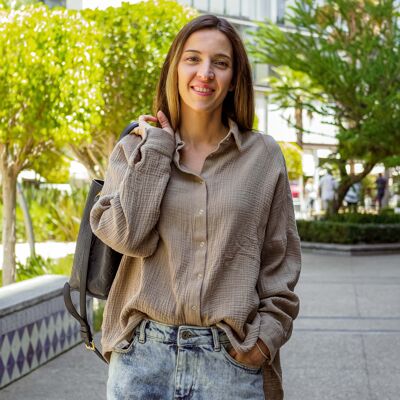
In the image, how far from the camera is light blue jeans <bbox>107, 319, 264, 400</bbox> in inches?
95.3

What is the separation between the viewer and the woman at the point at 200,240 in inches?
96.0

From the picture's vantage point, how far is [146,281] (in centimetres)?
250

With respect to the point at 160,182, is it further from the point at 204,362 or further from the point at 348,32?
the point at 348,32

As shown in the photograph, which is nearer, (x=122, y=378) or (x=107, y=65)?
(x=122, y=378)

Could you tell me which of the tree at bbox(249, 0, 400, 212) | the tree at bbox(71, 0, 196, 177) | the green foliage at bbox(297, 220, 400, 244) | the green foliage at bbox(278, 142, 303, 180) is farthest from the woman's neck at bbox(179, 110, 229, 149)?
the green foliage at bbox(278, 142, 303, 180)

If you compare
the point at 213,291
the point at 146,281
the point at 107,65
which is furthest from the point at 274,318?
the point at 107,65

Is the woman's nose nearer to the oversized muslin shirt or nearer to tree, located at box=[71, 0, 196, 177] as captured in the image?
the oversized muslin shirt

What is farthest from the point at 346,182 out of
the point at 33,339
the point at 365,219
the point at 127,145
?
the point at 127,145

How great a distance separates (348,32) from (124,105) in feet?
19.6

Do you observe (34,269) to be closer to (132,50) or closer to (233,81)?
(132,50)

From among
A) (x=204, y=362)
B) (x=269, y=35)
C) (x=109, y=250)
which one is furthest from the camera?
(x=269, y=35)

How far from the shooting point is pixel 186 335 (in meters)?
2.43

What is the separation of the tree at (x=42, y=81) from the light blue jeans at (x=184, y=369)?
8642mm

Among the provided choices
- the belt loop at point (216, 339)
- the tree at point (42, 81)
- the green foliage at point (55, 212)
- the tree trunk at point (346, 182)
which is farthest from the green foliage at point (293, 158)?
the belt loop at point (216, 339)
